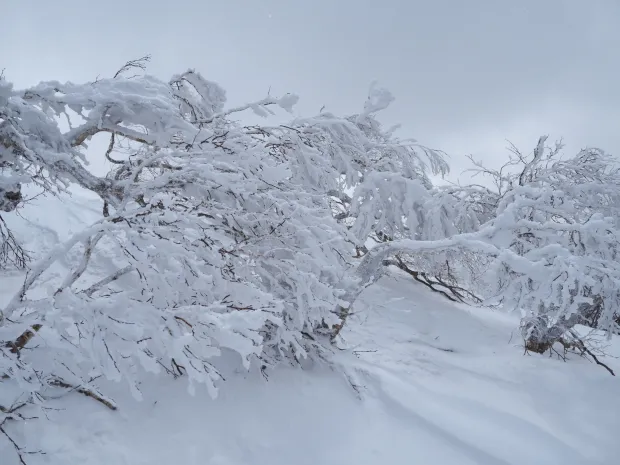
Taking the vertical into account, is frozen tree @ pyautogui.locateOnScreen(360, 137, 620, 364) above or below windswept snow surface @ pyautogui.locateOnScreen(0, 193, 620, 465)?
above

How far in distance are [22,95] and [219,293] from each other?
2.51 meters

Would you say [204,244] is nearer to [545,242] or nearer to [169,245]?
[169,245]

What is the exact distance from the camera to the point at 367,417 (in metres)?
4.45

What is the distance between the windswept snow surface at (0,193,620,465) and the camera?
3.48 meters

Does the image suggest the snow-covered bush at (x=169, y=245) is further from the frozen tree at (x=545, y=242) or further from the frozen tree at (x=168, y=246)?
the frozen tree at (x=545, y=242)

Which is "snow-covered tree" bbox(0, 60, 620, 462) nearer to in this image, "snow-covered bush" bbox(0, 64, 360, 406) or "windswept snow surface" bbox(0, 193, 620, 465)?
"snow-covered bush" bbox(0, 64, 360, 406)

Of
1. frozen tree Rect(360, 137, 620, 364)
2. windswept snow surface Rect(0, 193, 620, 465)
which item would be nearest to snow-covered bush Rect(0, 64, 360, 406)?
windswept snow surface Rect(0, 193, 620, 465)

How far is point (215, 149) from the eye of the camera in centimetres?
390

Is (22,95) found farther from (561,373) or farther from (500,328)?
(500,328)

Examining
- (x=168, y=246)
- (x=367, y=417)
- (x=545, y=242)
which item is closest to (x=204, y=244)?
(x=168, y=246)

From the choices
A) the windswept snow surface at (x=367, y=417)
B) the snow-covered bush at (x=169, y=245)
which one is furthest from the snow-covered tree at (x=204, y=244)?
the windswept snow surface at (x=367, y=417)

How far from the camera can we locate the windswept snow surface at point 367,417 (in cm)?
348

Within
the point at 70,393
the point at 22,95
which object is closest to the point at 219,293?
the point at 70,393

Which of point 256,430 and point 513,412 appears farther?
point 513,412
